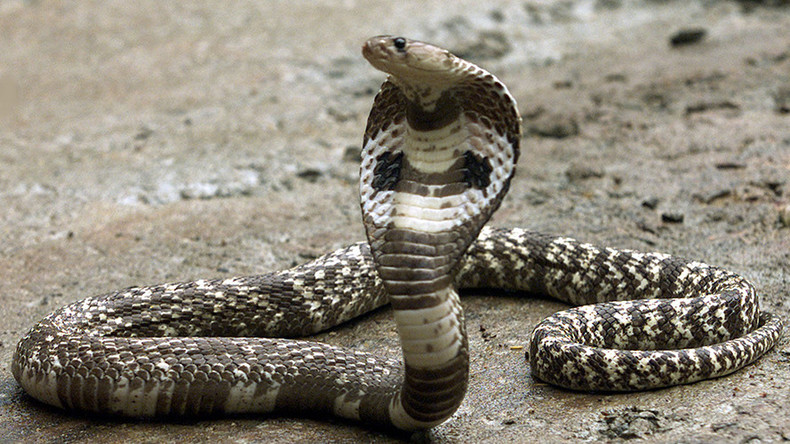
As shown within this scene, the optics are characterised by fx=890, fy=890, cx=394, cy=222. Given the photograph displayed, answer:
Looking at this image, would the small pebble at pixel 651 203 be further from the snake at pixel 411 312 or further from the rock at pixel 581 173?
the snake at pixel 411 312

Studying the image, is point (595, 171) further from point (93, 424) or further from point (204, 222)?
point (93, 424)

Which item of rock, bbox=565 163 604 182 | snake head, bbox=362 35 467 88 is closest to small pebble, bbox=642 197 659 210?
rock, bbox=565 163 604 182

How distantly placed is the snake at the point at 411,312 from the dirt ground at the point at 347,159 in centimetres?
15

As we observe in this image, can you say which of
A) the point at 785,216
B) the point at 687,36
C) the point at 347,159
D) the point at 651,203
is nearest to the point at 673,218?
the point at 651,203

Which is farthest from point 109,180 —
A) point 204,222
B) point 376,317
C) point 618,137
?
point 618,137

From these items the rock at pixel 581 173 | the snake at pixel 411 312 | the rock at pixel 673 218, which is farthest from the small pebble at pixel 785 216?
the rock at pixel 581 173

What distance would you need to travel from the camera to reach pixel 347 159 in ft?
31.8

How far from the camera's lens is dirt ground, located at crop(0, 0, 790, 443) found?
189 inches

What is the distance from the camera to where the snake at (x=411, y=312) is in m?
4.03

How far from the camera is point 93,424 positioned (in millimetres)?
4789

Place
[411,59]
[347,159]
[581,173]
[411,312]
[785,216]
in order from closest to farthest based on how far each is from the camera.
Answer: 1. [411,59]
2. [411,312]
3. [785,216]
4. [581,173]
5. [347,159]

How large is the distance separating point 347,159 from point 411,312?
19.3ft

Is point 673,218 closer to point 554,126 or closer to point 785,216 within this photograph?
point 785,216

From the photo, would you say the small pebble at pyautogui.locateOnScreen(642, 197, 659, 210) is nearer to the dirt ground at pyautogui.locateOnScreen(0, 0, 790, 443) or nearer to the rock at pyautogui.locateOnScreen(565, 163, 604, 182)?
the dirt ground at pyautogui.locateOnScreen(0, 0, 790, 443)
